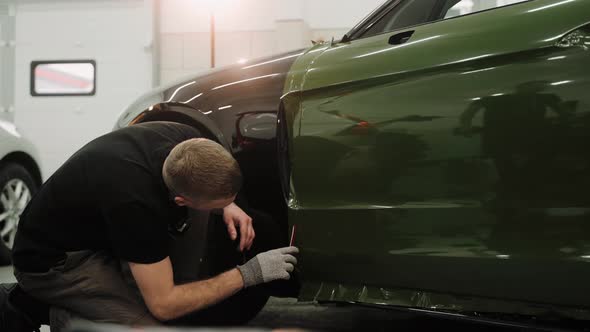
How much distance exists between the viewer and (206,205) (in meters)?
1.74

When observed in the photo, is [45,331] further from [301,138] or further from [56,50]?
[56,50]

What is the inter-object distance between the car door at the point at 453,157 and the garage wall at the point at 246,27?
5.49 metres

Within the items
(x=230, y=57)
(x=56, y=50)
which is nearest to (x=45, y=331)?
(x=230, y=57)

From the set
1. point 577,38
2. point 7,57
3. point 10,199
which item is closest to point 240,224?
point 577,38

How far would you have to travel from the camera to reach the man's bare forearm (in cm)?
174

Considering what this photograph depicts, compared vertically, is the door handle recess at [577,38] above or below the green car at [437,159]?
above

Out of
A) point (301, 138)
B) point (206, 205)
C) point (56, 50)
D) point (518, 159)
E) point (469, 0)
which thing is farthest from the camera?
point (56, 50)

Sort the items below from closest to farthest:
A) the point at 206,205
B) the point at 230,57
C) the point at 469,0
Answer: the point at 206,205 < the point at 469,0 < the point at 230,57

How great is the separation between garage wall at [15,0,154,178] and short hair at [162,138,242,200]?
633cm

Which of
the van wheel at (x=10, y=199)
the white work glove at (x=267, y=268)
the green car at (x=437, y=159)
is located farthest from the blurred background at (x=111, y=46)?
the white work glove at (x=267, y=268)

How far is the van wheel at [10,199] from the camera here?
3.69 m

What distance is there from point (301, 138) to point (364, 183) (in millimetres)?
269

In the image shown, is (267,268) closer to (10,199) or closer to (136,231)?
(136,231)

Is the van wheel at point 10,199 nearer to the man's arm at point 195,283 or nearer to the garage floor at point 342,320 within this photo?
the garage floor at point 342,320
